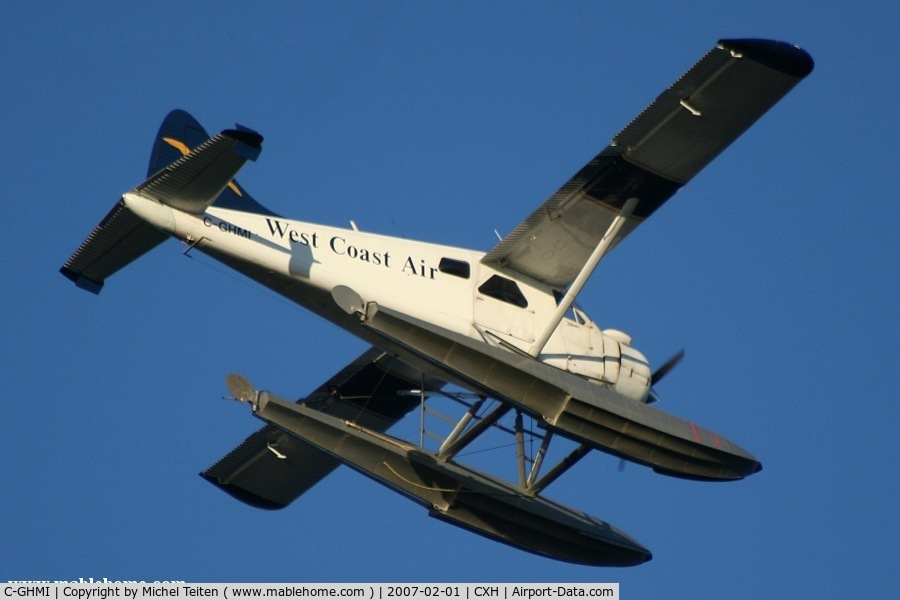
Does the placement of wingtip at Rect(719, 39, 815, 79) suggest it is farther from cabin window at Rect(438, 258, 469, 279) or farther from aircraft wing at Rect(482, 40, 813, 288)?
cabin window at Rect(438, 258, 469, 279)

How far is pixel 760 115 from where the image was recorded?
995 inches

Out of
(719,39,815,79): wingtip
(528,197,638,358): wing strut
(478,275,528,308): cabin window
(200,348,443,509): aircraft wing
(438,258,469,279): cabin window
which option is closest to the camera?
(719,39,815,79): wingtip

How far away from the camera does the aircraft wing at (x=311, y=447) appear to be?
29234mm

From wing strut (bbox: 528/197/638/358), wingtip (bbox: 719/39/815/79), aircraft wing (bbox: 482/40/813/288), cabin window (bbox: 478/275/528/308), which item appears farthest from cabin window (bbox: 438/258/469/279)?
wingtip (bbox: 719/39/815/79)

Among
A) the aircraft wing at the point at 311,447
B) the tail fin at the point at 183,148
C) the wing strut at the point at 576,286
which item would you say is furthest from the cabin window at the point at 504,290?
the tail fin at the point at 183,148

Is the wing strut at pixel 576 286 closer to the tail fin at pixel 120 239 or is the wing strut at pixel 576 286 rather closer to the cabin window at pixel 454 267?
the cabin window at pixel 454 267

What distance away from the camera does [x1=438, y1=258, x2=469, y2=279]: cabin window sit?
26342 mm

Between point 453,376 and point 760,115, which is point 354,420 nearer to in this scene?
point 453,376

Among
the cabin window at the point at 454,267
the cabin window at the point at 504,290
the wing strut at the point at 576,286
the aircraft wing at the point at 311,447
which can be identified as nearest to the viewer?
the wing strut at the point at 576,286

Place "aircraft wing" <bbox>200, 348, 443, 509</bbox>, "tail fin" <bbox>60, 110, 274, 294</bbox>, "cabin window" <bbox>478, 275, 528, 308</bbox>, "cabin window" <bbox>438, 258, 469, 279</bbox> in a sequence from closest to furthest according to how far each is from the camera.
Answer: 1. "tail fin" <bbox>60, 110, 274, 294</bbox>
2. "cabin window" <bbox>438, 258, 469, 279</bbox>
3. "cabin window" <bbox>478, 275, 528, 308</bbox>
4. "aircraft wing" <bbox>200, 348, 443, 509</bbox>

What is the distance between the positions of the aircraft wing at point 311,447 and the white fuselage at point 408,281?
2.84 meters

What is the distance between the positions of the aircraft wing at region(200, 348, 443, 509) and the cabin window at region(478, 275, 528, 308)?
2.77 m

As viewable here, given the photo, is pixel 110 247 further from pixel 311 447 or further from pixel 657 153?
pixel 657 153

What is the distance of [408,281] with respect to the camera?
25781 mm
